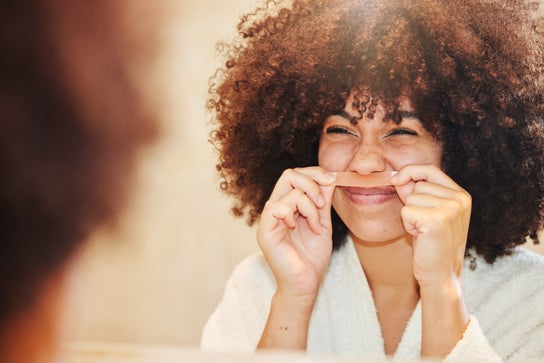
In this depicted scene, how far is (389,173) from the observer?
3.02 feet

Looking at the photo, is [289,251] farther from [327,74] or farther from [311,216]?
[327,74]

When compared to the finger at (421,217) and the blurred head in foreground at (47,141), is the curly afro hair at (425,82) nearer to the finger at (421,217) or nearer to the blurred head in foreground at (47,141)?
the finger at (421,217)

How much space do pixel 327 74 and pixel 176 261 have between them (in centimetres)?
41

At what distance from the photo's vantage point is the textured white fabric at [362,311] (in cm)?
95

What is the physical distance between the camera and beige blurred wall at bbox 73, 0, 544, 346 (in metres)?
1.02

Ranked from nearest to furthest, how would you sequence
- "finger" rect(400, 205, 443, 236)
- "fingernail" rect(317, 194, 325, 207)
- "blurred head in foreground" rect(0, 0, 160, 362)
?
"blurred head in foreground" rect(0, 0, 160, 362) < "finger" rect(400, 205, 443, 236) < "fingernail" rect(317, 194, 325, 207)

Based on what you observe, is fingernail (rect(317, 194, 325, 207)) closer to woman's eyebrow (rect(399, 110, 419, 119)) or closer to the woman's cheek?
the woman's cheek

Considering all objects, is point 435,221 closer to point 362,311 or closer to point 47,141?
point 362,311

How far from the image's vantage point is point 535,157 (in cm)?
93

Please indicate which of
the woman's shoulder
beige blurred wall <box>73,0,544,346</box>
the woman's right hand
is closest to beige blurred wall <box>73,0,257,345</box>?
beige blurred wall <box>73,0,544,346</box>

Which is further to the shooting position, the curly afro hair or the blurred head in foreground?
the curly afro hair

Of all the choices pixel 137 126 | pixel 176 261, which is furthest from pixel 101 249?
pixel 137 126

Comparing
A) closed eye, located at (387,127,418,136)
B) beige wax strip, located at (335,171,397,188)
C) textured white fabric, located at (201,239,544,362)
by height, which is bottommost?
textured white fabric, located at (201,239,544,362)

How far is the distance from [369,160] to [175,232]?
363 mm
